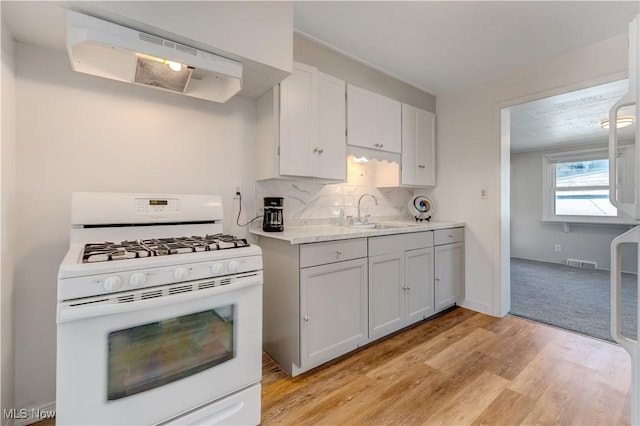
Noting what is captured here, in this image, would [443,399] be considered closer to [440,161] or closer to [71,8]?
[440,161]

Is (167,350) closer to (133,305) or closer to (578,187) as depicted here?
(133,305)

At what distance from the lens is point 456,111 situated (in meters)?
3.14

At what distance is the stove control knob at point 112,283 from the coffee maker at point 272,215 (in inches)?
42.9

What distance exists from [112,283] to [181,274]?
0.23 metres

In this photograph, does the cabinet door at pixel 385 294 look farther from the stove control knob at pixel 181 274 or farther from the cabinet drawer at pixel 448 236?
the stove control knob at pixel 181 274

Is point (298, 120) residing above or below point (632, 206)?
above

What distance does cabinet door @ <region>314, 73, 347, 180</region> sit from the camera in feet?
7.32

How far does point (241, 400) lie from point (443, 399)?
3.70 feet

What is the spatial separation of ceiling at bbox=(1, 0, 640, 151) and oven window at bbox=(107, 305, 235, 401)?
1.40 metres

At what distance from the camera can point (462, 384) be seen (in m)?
1.75

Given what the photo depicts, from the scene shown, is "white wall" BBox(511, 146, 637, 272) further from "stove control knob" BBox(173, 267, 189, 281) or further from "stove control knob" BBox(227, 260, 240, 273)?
"stove control knob" BBox(173, 267, 189, 281)

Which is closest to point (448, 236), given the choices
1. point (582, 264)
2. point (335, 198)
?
point (335, 198)

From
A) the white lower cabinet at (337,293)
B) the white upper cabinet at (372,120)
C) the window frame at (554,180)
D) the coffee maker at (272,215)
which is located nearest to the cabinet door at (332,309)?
the white lower cabinet at (337,293)

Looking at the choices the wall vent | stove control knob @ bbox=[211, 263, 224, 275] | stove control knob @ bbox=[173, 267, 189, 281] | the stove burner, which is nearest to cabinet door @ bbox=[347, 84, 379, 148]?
the stove burner
